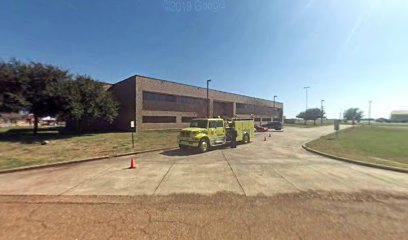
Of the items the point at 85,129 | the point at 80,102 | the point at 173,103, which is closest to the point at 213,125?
A: the point at 80,102

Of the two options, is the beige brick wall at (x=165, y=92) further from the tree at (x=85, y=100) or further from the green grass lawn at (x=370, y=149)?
the green grass lawn at (x=370, y=149)

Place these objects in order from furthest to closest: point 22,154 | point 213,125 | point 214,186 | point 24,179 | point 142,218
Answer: point 213,125 < point 22,154 < point 24,179 < point 214,186 < point 142,218

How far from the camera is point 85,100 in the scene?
76.9 feet

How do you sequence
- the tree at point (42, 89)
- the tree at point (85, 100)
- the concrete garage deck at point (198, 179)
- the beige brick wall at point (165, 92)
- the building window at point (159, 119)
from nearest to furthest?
the concrete garage deck at point (198, 179)
the tree at point (42, 89)
the tree at point (85, 100)
the beige brick wall at point (165, 92)
the building window at point (159, 119)

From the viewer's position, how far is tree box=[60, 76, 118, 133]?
70.4 ft

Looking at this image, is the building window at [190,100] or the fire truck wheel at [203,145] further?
the building window at [190,100]

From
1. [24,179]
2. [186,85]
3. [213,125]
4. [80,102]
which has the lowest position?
[24,179]

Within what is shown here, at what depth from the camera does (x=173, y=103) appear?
1415 inches

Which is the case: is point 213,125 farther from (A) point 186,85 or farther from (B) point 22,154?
(A) point 186,85

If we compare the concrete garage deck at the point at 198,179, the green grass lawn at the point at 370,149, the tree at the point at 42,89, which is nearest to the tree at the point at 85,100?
the tree at the point at 42,89

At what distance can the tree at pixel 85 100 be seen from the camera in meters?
21.5

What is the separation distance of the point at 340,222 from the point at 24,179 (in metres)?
9.88

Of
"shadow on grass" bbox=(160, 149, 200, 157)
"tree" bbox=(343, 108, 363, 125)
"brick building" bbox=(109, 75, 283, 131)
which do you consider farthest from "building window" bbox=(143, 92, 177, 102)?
"tree" bbox=(343, 108, 363, 125)

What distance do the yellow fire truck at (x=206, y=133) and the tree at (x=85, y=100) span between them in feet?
43.7
